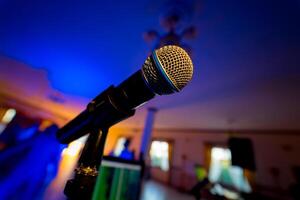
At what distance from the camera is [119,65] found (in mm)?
2322

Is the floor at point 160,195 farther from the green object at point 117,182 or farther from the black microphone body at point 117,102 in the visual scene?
the black microphone body at point 117,102

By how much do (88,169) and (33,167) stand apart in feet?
1.25

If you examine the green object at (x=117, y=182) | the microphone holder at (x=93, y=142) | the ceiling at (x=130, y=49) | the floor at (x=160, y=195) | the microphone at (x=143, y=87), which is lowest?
the floor at (x=160, y=195)

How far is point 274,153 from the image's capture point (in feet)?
14.4

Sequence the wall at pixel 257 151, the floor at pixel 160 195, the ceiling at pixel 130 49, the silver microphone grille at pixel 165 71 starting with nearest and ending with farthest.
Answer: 1. the silver microphone grille at pixel 165 71
2. the ceiling at pixel 130 49
3. the floor at pixel 160 195
4. the wall at pixel 257 151

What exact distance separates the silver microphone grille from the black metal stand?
195 mm

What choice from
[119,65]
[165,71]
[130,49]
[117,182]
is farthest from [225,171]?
[165,71]

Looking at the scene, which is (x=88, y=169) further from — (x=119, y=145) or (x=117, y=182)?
(x=117, y=182)

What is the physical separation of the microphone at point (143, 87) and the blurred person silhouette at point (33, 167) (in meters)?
0.25

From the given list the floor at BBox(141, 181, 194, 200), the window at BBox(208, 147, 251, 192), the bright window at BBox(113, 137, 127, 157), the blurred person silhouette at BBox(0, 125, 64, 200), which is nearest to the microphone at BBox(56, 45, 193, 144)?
the blurred person silhouette at BBox(0, 125, 64, 200)

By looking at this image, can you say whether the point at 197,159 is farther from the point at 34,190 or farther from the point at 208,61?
the point at 34,190

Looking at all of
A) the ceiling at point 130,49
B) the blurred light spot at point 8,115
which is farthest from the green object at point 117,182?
the blurred light spot at point 8,115

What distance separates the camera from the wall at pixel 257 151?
13.4 ft

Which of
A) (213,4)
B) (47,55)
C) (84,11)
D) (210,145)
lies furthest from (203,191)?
(210,145)
